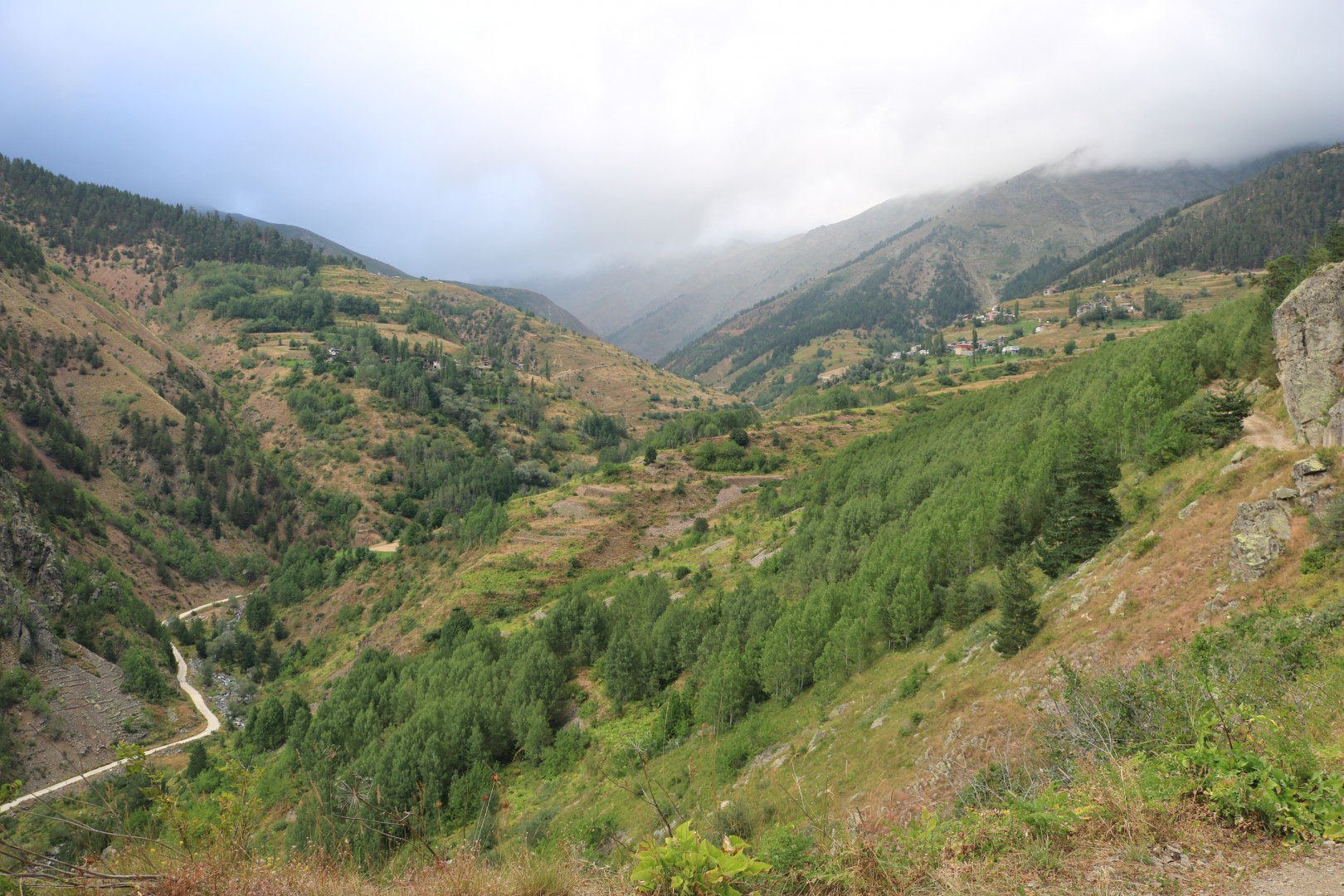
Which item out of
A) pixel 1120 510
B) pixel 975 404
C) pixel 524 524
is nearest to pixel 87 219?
pixel 524 524

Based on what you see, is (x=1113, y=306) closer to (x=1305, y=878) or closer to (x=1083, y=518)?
(x=1083, y=518)

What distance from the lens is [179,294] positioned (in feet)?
539

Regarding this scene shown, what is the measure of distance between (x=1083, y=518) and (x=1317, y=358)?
31.3 ft

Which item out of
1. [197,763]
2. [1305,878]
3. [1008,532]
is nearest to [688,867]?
[1305,878]

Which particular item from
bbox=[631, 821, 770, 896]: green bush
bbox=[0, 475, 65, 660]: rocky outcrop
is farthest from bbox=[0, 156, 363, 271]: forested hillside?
bbox=[631, 821, 770, 896]: green bush

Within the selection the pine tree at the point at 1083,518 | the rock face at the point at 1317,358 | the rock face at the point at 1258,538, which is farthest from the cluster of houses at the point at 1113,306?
the rock face at the point at 1258,538

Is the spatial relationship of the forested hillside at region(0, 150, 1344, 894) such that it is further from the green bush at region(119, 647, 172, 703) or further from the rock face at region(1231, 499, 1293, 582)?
the green bush at region(119, 647, 172, 703)

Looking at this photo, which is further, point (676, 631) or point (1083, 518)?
point (676, 631)

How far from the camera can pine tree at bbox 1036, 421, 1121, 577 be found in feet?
83.0

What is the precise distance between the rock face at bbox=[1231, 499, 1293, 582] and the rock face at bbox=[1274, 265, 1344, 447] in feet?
13.4

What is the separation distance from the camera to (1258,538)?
15.5 metres

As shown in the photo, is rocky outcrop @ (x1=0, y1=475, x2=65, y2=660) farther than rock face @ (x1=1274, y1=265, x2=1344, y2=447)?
Yes

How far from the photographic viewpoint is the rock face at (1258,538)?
49.8 feet

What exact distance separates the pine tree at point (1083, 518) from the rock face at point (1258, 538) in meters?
9.06
